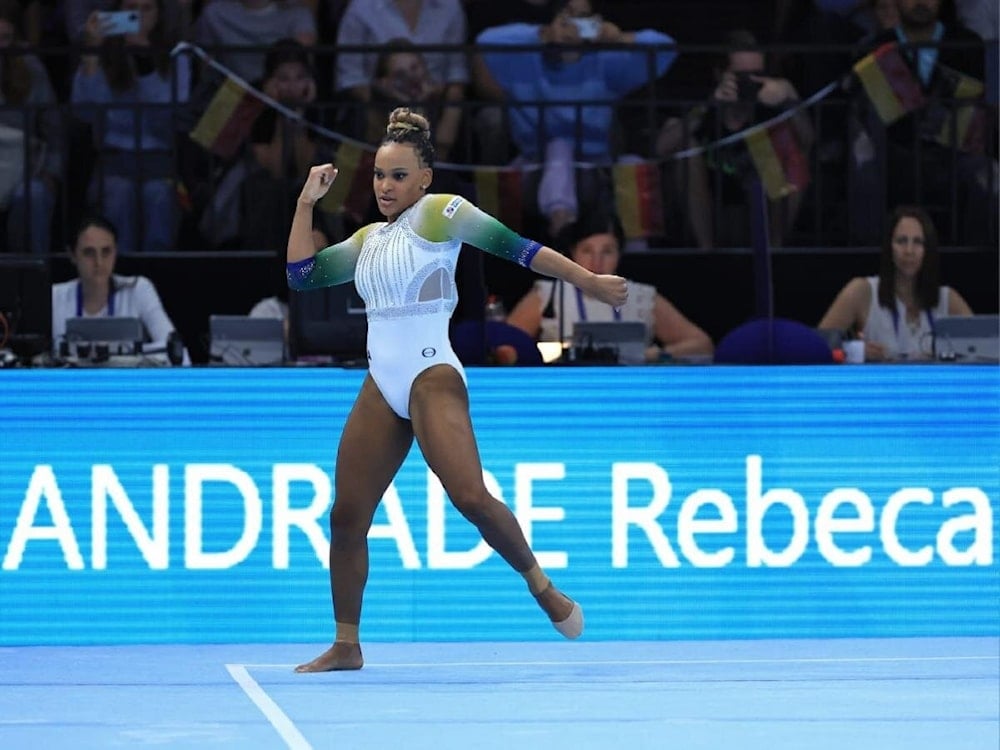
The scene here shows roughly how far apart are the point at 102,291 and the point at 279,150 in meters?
2.27

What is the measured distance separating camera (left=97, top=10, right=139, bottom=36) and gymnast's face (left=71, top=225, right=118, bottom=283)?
2.06 meters

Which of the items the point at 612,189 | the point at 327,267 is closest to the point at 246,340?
the point at 327,267

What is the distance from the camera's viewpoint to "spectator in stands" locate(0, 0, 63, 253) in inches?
492

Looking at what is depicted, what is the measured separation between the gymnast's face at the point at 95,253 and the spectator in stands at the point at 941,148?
4707mm

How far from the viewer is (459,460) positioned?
6.98 metres

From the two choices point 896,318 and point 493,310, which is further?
point 896,318

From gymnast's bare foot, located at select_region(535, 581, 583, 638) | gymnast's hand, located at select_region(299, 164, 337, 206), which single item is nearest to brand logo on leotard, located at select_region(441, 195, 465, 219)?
gymnast's hand, located at select_region(299, 164, 337, 206)

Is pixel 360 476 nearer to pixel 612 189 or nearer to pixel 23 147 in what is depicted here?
pixel 612 189

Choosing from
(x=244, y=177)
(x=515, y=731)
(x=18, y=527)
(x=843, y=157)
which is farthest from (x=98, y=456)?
(x=843, y=157)

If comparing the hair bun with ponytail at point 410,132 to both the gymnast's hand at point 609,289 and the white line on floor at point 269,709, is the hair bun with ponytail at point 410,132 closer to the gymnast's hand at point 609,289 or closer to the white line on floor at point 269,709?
the gymnast's hand at point 609,289

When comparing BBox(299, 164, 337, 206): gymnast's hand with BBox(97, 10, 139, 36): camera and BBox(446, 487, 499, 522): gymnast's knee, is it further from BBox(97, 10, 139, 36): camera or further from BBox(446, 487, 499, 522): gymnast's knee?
BBox(97, 10, 139, 36): camera

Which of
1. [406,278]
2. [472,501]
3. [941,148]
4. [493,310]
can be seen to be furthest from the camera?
[941,148]

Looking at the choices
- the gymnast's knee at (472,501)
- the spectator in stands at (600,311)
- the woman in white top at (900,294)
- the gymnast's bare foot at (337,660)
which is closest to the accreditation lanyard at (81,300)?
the spectator in stands at (600,311)

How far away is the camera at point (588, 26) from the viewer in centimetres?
1251
